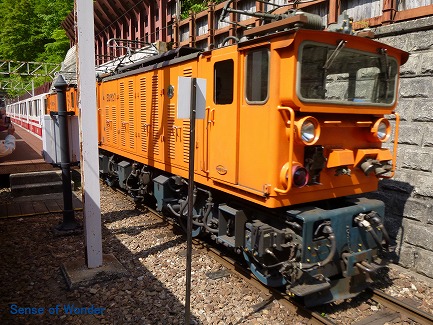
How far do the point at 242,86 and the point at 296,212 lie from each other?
5.55ft

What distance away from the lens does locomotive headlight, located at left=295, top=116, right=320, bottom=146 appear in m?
4.24

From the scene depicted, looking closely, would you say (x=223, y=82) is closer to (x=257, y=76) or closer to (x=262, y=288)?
(x=257, y=76)

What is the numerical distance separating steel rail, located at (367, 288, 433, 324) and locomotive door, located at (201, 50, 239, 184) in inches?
95.6

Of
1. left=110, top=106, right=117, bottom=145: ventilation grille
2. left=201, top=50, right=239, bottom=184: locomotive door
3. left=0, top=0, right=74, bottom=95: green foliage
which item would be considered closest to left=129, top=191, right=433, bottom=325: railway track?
left=201, top=50, right=239, bottom=184: locomotive door

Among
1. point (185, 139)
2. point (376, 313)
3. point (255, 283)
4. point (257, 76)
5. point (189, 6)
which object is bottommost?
point (376, 313)

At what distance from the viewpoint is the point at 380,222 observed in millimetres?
4887

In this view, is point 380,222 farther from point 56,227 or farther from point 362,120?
point 56,227

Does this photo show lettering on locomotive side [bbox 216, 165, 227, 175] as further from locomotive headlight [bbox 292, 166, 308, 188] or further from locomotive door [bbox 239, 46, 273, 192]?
locomotive headlight [bbox 292, 166, 308, 188]

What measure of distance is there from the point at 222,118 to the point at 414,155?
10.1 feet

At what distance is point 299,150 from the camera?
4.51 m

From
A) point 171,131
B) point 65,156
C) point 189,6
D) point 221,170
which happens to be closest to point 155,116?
point 171,131

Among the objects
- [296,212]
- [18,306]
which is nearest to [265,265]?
[296,212]

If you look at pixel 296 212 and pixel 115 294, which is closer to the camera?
pixel 296 212

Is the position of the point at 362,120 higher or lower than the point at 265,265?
higher
